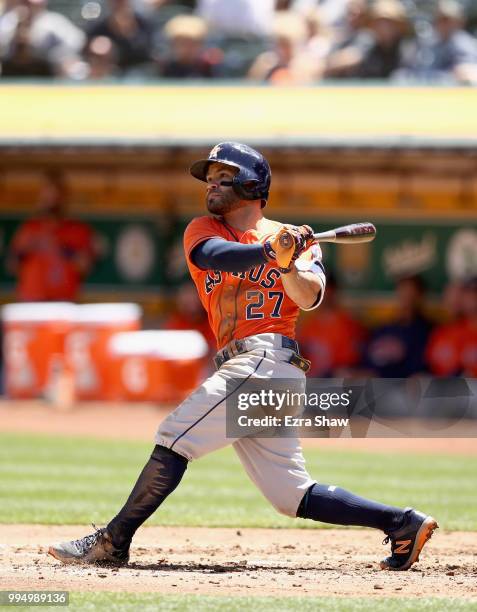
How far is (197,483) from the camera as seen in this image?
8359 mm

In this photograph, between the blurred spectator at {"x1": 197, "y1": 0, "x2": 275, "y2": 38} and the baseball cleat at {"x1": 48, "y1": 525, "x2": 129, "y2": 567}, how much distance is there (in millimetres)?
9352

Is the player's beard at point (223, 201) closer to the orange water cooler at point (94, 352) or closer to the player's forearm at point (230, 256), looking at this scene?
the player's forearm at point (230, 256)

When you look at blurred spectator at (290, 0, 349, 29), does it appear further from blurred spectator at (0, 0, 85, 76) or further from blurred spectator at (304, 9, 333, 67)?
blurred spectator at (0, 0, 85, 76)

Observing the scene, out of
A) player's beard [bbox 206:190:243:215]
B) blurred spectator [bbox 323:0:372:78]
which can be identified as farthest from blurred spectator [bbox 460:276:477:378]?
player's beard [bbox 206:190:243:215]

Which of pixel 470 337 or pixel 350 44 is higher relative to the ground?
pixel 350 44

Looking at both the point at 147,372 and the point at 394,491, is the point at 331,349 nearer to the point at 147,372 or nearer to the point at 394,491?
the point at 147,372

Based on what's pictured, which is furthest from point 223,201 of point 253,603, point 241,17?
point 241,17

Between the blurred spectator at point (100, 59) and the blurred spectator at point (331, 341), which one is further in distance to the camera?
the blurred spectator at point (100, 59)

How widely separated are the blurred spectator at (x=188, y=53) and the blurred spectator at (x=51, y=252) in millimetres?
1657

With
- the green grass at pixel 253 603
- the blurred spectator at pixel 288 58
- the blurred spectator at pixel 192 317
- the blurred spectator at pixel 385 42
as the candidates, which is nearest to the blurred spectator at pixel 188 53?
the blurred spectator at pixel 288 58

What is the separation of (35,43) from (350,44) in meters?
3.25

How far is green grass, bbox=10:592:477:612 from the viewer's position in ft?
13.8

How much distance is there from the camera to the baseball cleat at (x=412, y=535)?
5.06 m

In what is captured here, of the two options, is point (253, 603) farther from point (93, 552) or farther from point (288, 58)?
point (288, 58)
